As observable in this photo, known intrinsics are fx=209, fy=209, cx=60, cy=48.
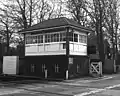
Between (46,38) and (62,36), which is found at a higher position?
(62,36)

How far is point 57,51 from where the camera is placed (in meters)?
21.2

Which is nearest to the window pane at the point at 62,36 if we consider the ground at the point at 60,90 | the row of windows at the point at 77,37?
Answer: the row of windows at the point at 77,37

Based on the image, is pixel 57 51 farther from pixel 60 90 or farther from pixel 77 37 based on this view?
pixel 60 90

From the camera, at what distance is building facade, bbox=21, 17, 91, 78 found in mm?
20594

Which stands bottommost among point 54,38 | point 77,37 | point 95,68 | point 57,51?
point 95,68

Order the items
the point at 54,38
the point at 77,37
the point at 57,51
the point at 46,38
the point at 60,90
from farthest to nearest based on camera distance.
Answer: the point at 46,38, the point at 77,37, the point at 54,38, the point at 57,51, the point at 60,90

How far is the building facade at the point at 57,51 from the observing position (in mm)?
20594

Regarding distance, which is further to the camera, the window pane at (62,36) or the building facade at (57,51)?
the window pane at (62,36)

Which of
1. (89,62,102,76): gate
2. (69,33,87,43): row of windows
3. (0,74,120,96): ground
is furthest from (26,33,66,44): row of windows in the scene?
(0,74,120,96): ground

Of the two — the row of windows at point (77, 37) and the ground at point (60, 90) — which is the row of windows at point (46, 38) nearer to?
the row of windows at point (77, 37)

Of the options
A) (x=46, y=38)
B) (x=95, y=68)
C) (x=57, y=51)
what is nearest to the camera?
(x=57, y=51)

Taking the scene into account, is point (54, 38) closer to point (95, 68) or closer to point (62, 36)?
point (62, 36)

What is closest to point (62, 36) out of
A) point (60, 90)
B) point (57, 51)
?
point (57, 51)

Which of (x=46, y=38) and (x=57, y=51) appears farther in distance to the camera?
(x=46, y=38)
